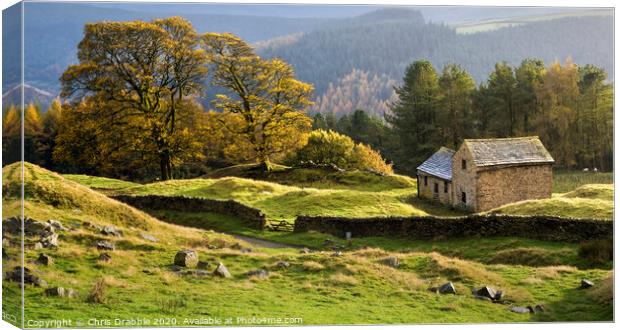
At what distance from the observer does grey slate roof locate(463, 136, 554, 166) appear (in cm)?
2288

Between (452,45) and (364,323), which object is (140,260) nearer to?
(364,323)

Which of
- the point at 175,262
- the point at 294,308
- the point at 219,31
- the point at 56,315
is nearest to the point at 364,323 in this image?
the point at 294,308

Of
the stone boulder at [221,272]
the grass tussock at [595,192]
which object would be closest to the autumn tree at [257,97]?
the stone boulder at [221,272]

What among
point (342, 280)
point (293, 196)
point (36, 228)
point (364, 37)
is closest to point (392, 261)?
point (342, 280)

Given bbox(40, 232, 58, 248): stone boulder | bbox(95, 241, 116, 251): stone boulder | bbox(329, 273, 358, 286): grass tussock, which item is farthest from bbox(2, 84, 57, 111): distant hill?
bbox(329, 273, 358, 286): grass tussock

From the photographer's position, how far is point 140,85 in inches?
890

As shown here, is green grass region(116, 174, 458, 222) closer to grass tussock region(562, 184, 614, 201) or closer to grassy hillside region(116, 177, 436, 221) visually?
grassy hillside region(116, 177, 436, 221)

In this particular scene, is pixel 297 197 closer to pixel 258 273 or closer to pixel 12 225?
pixel 258 273

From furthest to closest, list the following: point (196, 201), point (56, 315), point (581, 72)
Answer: point (196, 201)
point (581, 72)
point (56, 315)

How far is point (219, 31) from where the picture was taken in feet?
73.2

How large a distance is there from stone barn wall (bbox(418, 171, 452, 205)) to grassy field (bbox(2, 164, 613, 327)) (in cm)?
144

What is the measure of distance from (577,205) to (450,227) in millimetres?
3402

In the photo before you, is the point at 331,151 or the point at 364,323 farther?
the point at 331,151

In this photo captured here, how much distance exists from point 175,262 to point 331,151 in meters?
5.15
